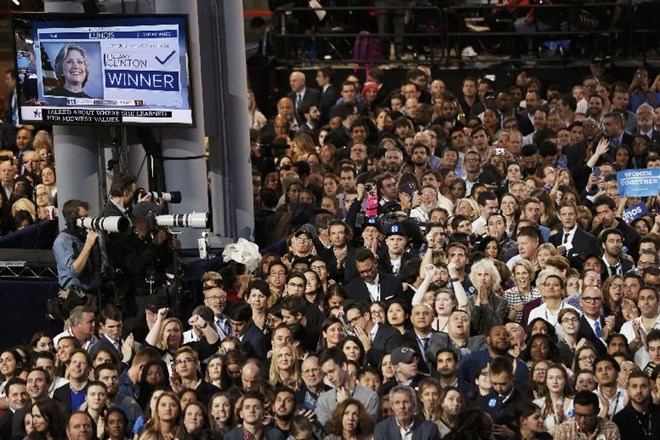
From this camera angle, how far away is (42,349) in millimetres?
Result: 17000

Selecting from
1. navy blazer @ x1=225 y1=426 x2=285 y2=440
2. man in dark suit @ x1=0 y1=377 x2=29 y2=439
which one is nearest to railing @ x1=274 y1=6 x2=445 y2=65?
man in dark suit @ x1=0 y1=377 x2=29 y2=439

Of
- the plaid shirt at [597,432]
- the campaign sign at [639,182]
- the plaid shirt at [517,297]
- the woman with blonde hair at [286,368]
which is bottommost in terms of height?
the plaid shirt at [597,432]

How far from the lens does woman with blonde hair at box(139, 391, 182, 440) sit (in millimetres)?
14898

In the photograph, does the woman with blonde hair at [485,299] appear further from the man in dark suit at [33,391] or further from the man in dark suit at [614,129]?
the man in dark suit at [614,129]

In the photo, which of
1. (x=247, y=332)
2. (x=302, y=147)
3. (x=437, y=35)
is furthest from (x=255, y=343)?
(x=437, y=35)

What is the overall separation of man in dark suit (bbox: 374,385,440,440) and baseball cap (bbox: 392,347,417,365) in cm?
81

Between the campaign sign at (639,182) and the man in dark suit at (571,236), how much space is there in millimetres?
611

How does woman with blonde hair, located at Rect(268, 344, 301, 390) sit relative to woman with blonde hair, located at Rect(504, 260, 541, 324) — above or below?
below

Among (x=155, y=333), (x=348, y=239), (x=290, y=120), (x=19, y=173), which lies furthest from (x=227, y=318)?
(x=290, y=120)

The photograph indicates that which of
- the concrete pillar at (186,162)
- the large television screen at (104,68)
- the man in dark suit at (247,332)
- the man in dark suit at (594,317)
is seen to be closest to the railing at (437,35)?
the concrete pillar at (186,162)

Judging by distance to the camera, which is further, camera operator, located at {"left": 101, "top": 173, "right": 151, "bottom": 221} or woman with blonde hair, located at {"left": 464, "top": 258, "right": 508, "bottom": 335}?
camera operator, located at {"left": 101, "top": 173, "right": 151, "bottom": 221}

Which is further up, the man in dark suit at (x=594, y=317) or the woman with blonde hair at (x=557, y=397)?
the man in dark suit at (x=594, y=317)

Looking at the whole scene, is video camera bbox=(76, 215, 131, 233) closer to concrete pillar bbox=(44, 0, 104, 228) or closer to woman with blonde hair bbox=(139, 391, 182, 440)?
concrete pillar bbox=(44, 0, 104, 228)

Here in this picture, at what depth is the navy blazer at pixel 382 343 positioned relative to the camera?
53.3 feet
